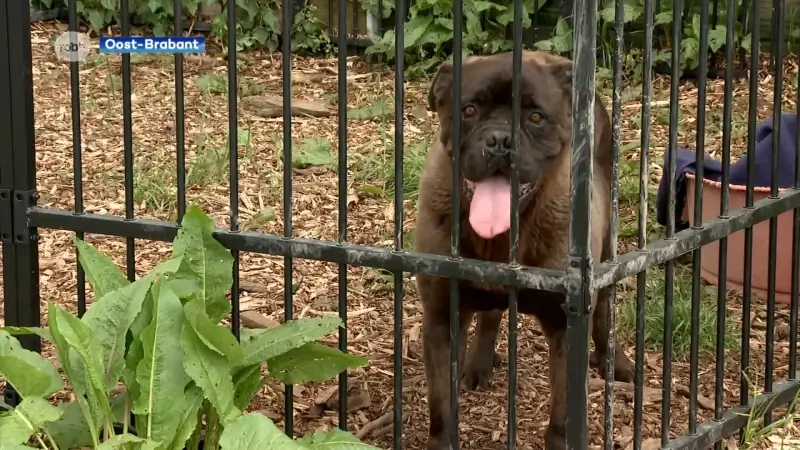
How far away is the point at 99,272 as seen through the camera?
3438 mm

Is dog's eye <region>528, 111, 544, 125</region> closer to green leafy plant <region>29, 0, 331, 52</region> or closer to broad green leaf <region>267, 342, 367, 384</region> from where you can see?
broad green leaf <region>267, 342, 367, 384</region>

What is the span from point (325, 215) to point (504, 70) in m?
2.71

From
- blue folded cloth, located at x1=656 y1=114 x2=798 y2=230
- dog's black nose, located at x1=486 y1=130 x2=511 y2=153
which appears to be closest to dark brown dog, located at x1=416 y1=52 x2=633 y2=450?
dog's black nose, located at x1=486 y1=130 x2=511 y2=153

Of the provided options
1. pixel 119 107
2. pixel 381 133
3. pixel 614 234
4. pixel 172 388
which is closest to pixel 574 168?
pixel 614 234

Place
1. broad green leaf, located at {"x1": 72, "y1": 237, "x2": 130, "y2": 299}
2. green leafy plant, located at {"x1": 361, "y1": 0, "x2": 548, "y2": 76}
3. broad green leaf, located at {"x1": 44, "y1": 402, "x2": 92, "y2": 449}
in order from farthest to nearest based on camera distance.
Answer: green leafy plant, located at {"x1": 361, "y1": 0, "x2": 548, "y2": 76} → broad green leaf, located at {"x1": 72, "y1": 237, "x2": 130, "y2": 299} → broad green leaf, located at {"x1": 44, "y1": 402, "x2": 92, "y2": 449}

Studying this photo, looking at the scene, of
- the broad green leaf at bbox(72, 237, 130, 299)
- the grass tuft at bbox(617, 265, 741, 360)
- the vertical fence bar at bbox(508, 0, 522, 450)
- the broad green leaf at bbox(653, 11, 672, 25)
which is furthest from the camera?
the broad green leaf at bbox(653, 11, 672, 25)

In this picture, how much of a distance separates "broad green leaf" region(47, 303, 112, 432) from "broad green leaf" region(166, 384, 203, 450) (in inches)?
7.7

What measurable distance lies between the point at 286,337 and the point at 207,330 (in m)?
0.29

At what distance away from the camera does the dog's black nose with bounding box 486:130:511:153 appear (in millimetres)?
3404

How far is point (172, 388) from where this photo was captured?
314cm

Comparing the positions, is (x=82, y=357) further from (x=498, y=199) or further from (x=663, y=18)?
(x=663, y=18)

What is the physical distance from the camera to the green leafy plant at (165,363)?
3.09 meters

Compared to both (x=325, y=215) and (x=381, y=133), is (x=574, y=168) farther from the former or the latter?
(x=381, y=133)

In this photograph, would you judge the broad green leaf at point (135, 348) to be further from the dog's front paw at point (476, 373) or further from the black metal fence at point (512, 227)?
the dog's front paw at point (476, 373)
